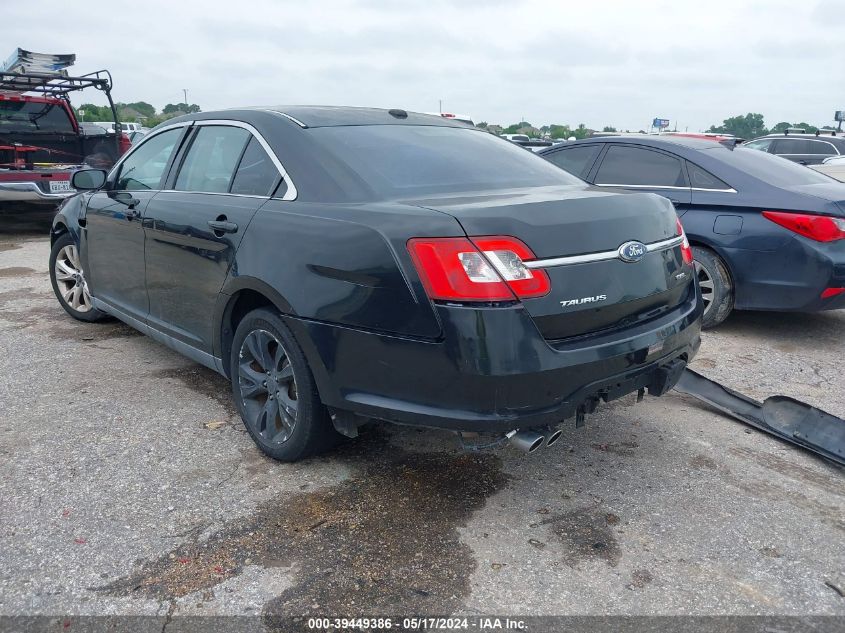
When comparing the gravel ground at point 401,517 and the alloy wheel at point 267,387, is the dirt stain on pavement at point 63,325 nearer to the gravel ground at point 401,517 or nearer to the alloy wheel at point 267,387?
the gravel ground at point 401,517

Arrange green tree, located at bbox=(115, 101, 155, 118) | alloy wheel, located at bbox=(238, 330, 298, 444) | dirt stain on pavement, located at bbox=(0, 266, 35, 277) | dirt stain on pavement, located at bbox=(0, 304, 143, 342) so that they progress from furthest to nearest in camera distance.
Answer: green tree, located at bbox=(115, 101, 155, 118), dirt stain on pavement, located at bbox=(0, 266, 35, 277), dirt stain on pavement, located at bbox=(0, 304, 143, 342), alloy wheel, located at bbox=(238, 330, 298, 444)

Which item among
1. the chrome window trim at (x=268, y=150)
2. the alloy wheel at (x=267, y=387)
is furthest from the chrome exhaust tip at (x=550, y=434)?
the chrome window trim at (x=268, y=150)

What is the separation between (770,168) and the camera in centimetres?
559

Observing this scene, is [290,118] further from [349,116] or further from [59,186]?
[59,186]

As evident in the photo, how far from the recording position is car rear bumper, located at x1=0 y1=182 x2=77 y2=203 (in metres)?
9.59

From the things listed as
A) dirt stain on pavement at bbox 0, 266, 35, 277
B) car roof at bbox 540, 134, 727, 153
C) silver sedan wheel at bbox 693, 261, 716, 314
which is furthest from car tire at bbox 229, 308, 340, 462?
dirt stain on pavement at bbox 0, 266, 35, 277

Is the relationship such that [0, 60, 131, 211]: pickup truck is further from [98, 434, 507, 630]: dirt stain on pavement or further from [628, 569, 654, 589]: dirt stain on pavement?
[628, 569, 654, 589]: dirt stain on pavement

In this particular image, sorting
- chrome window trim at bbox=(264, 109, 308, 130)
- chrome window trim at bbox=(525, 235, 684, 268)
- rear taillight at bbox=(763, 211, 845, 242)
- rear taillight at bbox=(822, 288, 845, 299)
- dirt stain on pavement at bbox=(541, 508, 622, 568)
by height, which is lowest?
dirt stain on pavement at bbox=(541, 508, 622, 568)

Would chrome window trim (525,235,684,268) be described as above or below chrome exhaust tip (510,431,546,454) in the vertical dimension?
above

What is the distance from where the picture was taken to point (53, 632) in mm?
2213

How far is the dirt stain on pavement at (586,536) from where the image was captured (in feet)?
8.58

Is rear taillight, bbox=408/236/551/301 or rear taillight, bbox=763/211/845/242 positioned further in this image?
rear taillight, bbox=763/211/845/242

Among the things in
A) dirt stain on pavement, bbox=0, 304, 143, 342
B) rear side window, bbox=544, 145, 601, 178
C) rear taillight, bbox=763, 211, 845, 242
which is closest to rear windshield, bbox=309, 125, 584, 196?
rear taillight, bbox=763, 211, 845, 242

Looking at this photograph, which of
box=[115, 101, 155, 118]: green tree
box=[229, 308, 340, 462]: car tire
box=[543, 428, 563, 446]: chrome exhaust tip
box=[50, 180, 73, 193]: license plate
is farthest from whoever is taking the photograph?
box=[115, 101, 155, 118]: green tree
